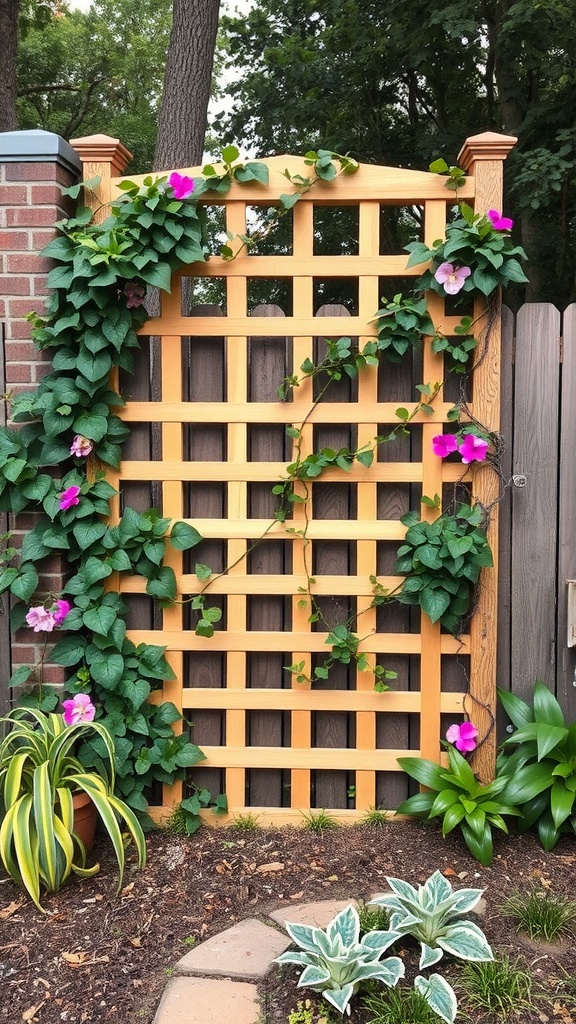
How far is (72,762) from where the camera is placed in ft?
7.52

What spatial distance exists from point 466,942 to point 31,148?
2.52m

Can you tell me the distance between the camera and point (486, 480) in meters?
2.51

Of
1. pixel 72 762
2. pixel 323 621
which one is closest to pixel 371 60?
pixel 323 621

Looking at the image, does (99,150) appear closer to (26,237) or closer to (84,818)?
(26,237)

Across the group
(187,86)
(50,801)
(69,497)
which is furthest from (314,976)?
(187,86)

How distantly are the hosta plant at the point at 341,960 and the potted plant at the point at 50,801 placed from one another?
632 mm

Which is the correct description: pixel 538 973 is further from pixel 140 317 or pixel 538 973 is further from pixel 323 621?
pixel 140 317

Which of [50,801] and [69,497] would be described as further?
[69,497]

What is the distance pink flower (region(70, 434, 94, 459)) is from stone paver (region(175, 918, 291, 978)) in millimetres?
1428

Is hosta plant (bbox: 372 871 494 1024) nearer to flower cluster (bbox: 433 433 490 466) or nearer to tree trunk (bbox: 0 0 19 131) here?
flower cluster (bbox: 433 433 490 466)

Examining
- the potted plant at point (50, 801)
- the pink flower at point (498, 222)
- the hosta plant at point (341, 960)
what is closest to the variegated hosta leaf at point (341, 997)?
the hosta plant at point (341, 960)

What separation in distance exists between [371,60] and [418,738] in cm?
696

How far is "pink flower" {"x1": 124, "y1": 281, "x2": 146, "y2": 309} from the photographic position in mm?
2430

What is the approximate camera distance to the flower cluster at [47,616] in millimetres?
Result: 2408
